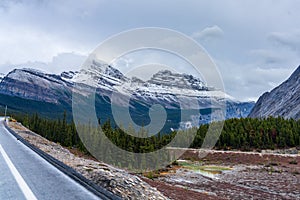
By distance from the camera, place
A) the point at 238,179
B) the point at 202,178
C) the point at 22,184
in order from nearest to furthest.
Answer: the point at 22,184, the point at 202,178, the point at 238,179

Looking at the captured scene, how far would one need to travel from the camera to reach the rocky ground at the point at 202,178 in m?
13.4

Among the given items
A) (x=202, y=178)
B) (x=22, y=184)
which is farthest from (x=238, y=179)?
(x=22, y=184)

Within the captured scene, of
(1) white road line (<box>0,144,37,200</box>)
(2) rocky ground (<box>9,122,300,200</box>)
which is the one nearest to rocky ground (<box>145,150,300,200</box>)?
(2) rocky ground (<box>9,122,300,200</box>)

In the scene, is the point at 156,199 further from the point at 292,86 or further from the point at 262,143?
the point at 292,86

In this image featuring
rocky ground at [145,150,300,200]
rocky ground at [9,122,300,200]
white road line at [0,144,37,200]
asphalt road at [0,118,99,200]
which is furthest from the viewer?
rocky ground at [145,150,300,200]

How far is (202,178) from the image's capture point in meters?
39.2

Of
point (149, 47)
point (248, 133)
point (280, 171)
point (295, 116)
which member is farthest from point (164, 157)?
point (295, 116)

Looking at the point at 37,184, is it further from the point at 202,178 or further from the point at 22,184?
the point at 202,178

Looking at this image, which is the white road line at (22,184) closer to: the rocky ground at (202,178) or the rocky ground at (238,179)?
the rocky ground at (202,178)

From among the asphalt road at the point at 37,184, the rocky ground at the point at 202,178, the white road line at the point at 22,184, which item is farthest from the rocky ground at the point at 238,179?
the white road line at the point at 22,184

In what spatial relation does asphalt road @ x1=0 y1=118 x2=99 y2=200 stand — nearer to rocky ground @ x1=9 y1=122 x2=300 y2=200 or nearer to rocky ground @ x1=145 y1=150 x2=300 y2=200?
rocky ground @ x1=9 y1=122 x2=300 y2=200

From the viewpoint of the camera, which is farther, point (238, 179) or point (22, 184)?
point (238, 179)

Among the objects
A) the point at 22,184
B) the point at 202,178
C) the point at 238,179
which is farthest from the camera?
the point at 238,179

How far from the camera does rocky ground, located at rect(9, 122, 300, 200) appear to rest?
13391 mm
